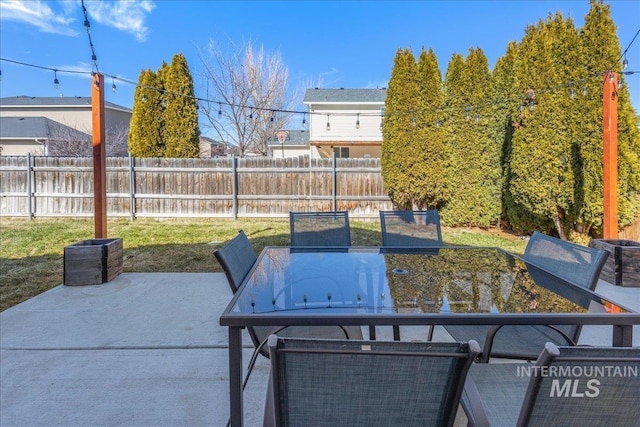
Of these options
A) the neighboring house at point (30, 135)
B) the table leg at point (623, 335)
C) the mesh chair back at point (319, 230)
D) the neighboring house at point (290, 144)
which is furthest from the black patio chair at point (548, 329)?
the neighboring house at point (30, 135)

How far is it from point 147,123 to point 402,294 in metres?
9.56

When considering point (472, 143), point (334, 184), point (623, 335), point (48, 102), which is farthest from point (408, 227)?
point (48, 102)

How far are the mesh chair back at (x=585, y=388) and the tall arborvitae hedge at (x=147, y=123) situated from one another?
10149mm

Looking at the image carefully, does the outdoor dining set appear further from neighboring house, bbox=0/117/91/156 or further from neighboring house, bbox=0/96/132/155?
neighboring house, bbox=0/96/132/155

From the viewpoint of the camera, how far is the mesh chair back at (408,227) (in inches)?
128

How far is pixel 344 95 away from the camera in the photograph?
1612 centimetres

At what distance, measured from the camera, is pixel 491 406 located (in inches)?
50.9

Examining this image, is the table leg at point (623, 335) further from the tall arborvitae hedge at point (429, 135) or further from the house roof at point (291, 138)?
the house roof at point (291, 138)

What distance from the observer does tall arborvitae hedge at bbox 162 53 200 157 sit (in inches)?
374

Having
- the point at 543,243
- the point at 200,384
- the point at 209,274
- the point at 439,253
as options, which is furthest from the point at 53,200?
the point at 543,243

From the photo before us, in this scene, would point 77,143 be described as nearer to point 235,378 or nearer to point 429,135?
point 429,135

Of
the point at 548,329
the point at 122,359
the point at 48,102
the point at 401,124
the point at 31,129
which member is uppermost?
the point at 48,102

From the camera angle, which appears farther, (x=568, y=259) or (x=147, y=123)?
(x=147, y=123)

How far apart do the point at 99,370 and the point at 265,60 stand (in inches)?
543
